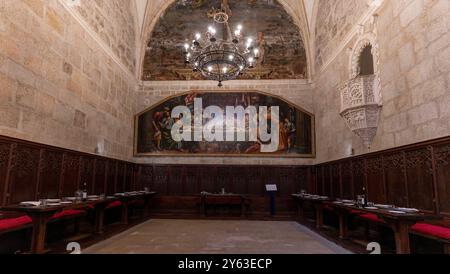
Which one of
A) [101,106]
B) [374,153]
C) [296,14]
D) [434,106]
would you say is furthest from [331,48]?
[101,106]

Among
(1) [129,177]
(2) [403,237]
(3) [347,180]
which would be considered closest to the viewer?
(2) [403,237]

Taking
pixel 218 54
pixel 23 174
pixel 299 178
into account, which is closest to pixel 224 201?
pixel 299 178

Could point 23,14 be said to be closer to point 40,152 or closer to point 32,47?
point 32,47

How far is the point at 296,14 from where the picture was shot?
11.7 meters

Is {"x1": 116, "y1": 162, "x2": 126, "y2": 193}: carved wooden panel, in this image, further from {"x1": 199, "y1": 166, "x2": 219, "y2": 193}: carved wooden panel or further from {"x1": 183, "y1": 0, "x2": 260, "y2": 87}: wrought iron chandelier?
{"x1": 183, "y1": 0, "x2": 260, "y2": 87}: wrought iron chandelier

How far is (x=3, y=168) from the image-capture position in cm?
461

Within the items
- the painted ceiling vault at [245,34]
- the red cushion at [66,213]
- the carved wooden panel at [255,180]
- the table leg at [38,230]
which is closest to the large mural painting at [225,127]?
the carved wooden panel at [255,180]

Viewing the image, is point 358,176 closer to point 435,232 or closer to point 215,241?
point 435,232

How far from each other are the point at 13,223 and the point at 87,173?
10.6ft

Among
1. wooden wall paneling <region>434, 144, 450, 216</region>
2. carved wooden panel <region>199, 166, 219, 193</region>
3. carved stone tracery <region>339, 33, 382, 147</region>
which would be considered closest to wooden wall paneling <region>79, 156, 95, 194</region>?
carved wooden panel <region>199, 166, 219, 193</region>

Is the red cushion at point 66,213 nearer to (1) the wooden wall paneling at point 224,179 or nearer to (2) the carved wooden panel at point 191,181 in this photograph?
(2) the carved wooden panel at point 191,181

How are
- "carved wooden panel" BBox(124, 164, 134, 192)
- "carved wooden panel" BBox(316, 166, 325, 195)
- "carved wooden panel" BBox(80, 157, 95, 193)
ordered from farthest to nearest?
"carved wooden panel" BBox(124, 164, 134, 192)
"carved wooden panel" BBox(316, 166, 325, 195)
"carved wooden panel" BBox(80, 157, 95, 193)

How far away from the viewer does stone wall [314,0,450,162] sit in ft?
15.1

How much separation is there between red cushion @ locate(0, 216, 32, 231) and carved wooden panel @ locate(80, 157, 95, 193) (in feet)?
8.32
